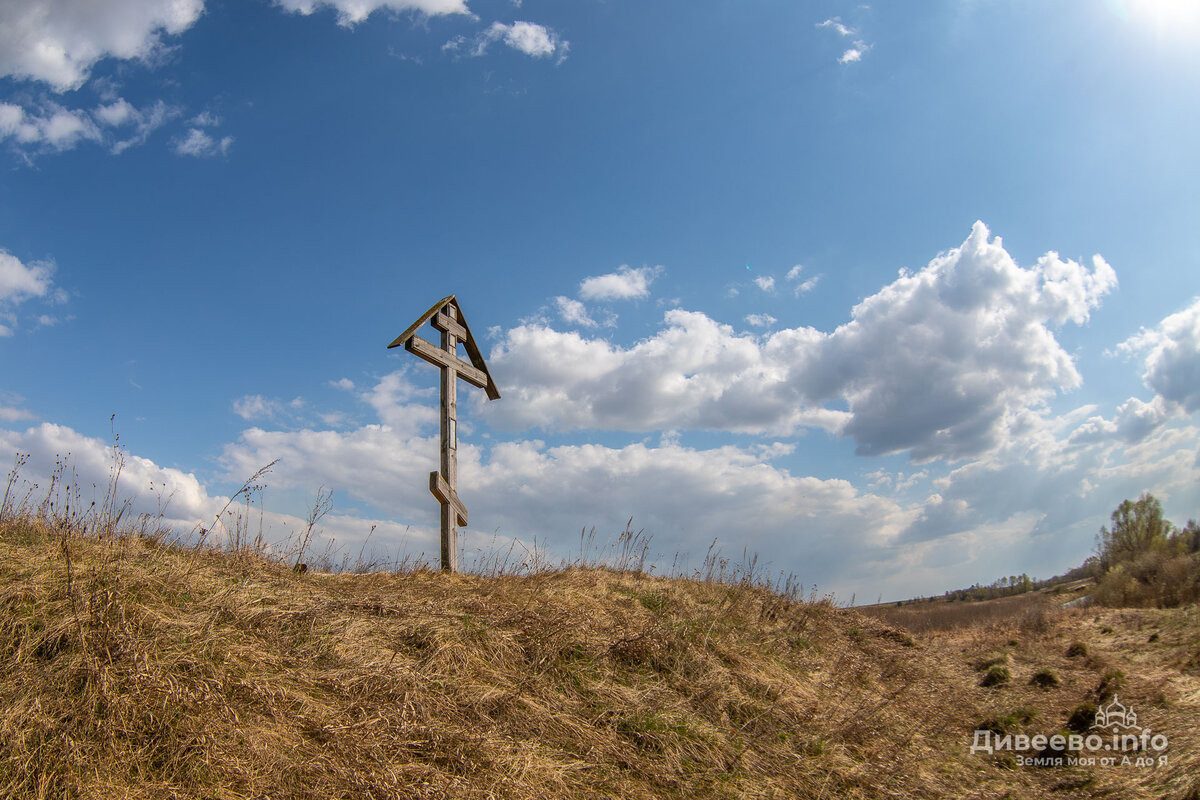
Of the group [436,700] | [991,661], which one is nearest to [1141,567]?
[991,661]

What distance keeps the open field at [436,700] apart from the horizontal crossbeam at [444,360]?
→ 304 cm

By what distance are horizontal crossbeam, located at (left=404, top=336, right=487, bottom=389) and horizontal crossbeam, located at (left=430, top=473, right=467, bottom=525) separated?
1.70m

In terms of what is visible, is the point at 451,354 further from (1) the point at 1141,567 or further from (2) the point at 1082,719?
(1) the point at 1141,567

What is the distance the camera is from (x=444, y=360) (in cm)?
902

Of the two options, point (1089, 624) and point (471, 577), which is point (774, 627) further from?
A: point (1089, 624)

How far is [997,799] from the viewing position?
5.20 metres

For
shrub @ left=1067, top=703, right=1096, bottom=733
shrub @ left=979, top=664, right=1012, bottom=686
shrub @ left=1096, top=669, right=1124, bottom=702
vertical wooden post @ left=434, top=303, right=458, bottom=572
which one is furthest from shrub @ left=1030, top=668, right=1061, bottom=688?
vertical wooden post @ left=434, top=303, right=458, bottom=572

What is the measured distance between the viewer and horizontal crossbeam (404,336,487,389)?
851 cm

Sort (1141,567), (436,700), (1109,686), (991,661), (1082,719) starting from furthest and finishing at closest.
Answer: (1141,567) → (991,661) → (1109,686) → (1082,719) → (436,700)

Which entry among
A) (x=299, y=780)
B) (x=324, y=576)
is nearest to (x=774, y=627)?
(x=324, y=576)

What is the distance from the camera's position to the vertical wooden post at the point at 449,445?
8.27 meters

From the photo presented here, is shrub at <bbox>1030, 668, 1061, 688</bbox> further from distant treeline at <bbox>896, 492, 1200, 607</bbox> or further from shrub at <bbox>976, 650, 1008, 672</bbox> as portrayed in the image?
distant treeline at <bbox>896, 492, 1200, 607</bbox>

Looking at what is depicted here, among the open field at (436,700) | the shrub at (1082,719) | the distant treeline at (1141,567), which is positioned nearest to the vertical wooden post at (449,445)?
the open field at (436,700)

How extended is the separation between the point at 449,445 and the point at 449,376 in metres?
1.06
